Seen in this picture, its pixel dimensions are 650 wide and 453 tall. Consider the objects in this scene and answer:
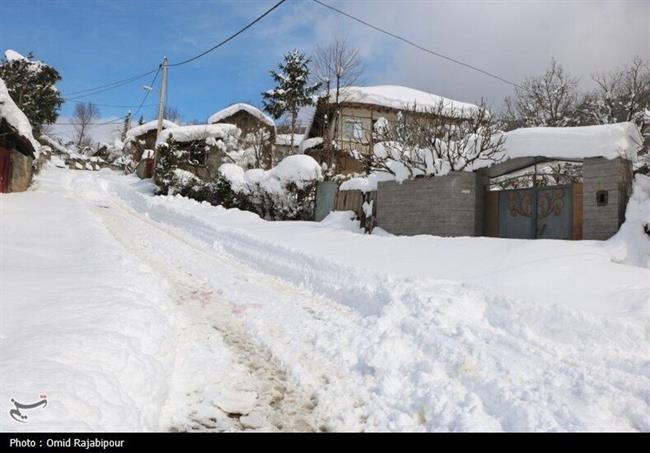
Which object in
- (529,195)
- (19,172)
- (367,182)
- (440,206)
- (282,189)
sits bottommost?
(440,206)

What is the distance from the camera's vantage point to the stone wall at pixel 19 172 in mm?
19681

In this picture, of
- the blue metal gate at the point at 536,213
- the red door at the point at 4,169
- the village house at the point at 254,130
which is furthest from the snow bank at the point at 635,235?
the red door at the point at 4,169

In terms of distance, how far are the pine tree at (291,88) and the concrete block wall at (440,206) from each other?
67.0 feet

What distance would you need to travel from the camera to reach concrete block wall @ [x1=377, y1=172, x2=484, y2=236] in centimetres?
1098

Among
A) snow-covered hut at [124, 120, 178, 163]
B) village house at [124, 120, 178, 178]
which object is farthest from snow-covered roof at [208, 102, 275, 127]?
snow-covered hut at [124, 120, 178, 163]

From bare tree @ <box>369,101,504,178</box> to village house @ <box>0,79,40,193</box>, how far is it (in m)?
14.0

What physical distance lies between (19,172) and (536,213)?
2304 centimetres

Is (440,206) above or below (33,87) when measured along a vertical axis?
below

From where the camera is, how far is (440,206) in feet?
36.8

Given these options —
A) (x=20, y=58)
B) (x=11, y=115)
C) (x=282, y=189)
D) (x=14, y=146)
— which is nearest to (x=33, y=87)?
(x=20, y=58)

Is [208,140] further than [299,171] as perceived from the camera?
Yes

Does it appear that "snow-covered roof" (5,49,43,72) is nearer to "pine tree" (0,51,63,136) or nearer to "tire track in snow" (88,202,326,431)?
"pine tree" (0,51,63,136)

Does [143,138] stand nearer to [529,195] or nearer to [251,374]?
[529,195]
